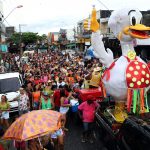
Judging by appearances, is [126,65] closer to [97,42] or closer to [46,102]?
[97,42]

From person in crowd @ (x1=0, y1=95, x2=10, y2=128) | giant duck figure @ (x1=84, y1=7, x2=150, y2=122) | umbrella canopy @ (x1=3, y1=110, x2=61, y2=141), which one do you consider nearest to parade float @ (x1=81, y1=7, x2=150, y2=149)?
giant duck figure @ (x1=84, y1=7, x2=150, y2=122)

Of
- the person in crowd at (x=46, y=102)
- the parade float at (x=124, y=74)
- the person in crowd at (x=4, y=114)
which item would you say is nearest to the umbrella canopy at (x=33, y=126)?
the parade float at (x=124, y=74)

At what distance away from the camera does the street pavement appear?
9902mm

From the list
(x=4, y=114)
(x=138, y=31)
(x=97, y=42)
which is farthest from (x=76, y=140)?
(x=138, y=31)

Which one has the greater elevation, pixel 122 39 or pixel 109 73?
pixel 122 39

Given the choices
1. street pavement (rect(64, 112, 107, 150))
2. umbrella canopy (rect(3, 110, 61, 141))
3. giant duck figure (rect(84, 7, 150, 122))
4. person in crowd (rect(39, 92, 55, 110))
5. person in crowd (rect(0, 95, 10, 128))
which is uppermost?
giant duck figure (rect(84, 7, 150, 122))

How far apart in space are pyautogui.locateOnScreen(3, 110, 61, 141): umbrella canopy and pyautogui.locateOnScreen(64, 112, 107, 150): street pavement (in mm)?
2493

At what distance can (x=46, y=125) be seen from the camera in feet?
20.2

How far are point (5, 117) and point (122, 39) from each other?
14.8 ft

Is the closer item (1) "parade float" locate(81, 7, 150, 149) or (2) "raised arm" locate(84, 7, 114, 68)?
(1) "parade float" locate(81, 7, 150, 149)

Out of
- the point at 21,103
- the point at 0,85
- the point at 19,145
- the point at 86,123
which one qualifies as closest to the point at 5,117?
the point at 21,103

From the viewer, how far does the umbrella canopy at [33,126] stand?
5.95 meters

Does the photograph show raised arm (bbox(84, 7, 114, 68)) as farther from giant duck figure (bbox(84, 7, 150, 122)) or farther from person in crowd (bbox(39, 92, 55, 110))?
person in crowd (bbox(39, 92, 55, 110))

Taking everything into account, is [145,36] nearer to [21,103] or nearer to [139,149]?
[139,149]
